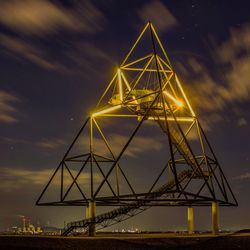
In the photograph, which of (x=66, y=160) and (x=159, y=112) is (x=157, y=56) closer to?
(x=159, y=112)

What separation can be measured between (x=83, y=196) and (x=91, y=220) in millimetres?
2864

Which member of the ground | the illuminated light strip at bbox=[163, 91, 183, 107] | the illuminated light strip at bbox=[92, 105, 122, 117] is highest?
the illuminated light strip at bbox=[163, 91, 183, 107]

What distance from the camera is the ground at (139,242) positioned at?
3084 cm

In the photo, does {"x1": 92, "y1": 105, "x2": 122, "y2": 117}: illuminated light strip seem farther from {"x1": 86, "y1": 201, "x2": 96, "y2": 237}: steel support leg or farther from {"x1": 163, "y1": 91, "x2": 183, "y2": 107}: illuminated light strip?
{"x1": 86, "y1": 201, "x2": 96, "y2": 237}: steel support leg

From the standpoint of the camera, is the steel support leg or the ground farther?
the steel support leg

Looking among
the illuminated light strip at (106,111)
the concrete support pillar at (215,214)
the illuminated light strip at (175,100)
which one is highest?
the illuminated light strip at (175,100)

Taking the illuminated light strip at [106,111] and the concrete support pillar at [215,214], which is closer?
the concrete support pillar at [215,214]

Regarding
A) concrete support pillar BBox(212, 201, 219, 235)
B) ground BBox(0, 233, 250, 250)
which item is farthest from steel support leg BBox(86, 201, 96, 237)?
concrete support pillar BBox(212, 201, 219, 235)

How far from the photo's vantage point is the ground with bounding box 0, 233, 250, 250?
101ft

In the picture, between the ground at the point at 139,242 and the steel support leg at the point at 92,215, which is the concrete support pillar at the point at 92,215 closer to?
the steel support leg at the point at 92,215

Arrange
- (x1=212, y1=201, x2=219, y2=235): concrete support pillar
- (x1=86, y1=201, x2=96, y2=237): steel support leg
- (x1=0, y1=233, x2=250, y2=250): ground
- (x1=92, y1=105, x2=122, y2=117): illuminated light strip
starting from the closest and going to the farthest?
(x1=0, y1=233, x2=250, y2=250): ground
(x1=86, y1=201, x2=96, y2=237): steel support leg
(x1=212, y1=201, x2=219, y2=235): concrete support pillar
(x1=92, y1=105, x2=122, y2=117): illuminated light strip

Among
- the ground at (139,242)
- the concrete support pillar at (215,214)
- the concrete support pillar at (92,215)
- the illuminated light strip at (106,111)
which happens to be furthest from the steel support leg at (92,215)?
the concrete support pillar at (215,214)

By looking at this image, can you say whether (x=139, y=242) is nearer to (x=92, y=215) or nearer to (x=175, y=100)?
(x=92, y=215)

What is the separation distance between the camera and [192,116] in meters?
46.4
